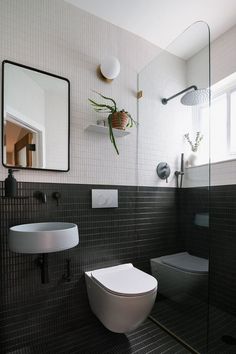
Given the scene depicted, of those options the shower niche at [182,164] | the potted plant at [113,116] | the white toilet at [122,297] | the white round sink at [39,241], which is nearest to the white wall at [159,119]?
the shower niche at [182,164]

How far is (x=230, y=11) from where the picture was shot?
1.78 m

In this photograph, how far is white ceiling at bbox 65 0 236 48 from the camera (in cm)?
172

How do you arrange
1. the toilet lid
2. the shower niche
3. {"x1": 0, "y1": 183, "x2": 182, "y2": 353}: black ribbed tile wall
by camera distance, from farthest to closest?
1. the shower niche
2. {"x1": 0, "y1": 183, "x2": 182, "y2": 353}: black ribbed tile wall
3. the toilet lid

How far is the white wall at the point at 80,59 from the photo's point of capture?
5.04 feet

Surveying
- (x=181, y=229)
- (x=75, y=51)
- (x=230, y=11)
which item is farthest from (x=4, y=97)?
(x=230, y=11)

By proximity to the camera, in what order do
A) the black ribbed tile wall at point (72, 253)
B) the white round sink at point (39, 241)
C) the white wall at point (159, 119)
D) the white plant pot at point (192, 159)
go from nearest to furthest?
the white round sink at point (39, 241)
the black ribbed tile wall at point (72, 253)
the white plant pot at point (192, 159)
the white wall at point (159, 119)

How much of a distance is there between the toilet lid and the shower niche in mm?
378

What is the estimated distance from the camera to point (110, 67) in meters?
1.79

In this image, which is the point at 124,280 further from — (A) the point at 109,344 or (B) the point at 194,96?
(B) the point at 194,96

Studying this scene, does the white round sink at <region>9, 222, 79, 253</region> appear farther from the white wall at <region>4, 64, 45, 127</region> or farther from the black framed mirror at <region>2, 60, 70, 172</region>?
the white wall at <region>4, 64, 45, 127</region>

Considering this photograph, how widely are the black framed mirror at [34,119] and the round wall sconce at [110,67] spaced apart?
1.13ft

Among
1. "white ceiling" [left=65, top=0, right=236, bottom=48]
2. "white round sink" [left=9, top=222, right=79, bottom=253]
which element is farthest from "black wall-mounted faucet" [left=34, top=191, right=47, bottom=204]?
"white ceiling" [left=65, top=0, right=236, bottom=48]

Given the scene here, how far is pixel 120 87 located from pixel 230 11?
3.65 feet

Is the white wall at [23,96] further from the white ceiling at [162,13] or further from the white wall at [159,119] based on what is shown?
the white wall at [159,119]
